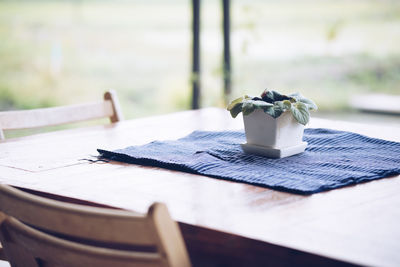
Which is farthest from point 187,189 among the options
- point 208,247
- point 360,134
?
point 360,134

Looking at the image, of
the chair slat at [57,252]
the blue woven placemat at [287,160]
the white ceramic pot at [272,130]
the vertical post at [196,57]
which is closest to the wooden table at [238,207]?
the blue woven placemat at [287,160]

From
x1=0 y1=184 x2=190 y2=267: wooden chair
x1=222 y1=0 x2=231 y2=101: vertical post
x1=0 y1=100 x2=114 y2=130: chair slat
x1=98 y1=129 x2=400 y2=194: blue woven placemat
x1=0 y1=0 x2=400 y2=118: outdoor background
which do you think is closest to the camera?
x1=0 y1=184 x2=190 y2=267: wooden chair

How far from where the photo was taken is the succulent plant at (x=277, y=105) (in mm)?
1496

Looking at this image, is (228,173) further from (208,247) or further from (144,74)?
(144,74)

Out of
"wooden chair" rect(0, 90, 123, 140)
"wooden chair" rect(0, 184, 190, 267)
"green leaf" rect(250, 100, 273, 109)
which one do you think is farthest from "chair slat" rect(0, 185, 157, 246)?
"wooden chair" rect(0, 90, 123, 140)

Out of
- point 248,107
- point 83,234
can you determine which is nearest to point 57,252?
point 83,234

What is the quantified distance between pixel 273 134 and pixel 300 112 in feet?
0.30

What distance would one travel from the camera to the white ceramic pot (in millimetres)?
1517

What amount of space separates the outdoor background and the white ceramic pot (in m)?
2.28

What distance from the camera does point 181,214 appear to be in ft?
3.56

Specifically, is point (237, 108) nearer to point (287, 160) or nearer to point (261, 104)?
point (261, 104)

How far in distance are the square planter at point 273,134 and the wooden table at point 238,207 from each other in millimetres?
247

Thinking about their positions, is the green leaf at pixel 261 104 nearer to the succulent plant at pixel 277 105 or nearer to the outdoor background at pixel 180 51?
the succulent plant at pixel 277 105

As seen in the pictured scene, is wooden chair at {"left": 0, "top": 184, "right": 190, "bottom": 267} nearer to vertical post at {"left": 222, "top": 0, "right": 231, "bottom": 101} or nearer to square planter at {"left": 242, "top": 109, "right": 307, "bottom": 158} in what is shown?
A: square planter at {"left": 242, "top": 109, "right": 307, "bottom": 158}
